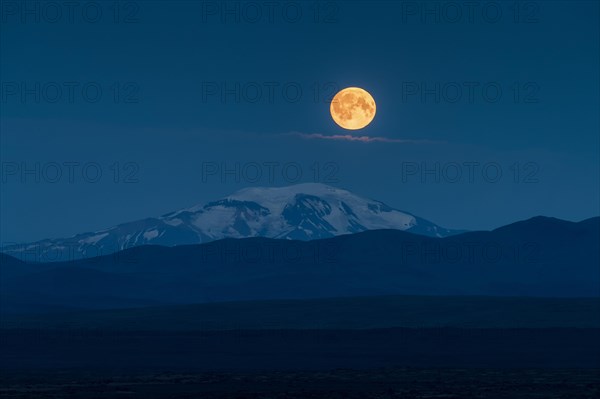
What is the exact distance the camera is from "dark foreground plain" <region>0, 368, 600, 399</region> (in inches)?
1906

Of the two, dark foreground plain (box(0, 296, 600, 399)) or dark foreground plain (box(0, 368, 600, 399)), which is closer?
dark foreground plain (box(0, 368, 600, 399))

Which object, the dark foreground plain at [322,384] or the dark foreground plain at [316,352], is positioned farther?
the dark foreground plain at [316,352]

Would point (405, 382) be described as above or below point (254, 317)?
below

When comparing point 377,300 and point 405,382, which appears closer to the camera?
point 405,382

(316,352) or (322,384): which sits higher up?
(316,352)

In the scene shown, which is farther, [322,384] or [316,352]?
[316,352]

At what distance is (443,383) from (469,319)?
2645 inches

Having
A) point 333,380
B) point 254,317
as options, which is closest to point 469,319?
point 254,317

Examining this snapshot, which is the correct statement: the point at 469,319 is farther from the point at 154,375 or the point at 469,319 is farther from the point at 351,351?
the point at 154,375

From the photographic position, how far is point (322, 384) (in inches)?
2140

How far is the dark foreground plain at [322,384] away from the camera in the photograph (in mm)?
48406

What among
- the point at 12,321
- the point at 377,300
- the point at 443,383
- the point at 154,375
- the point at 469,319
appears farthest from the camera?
the point at 377,300

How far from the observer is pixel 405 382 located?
5516 centimetres

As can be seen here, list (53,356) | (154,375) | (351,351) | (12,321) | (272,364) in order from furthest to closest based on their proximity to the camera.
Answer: (12,321)
(351,351)
(53,356)
(272,364)
(154,375)
